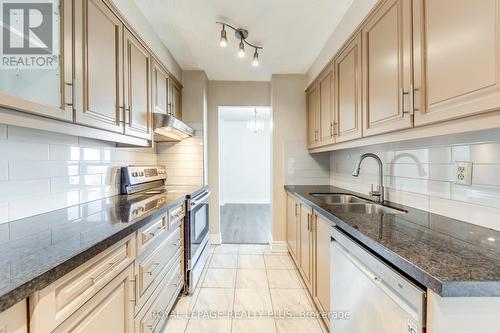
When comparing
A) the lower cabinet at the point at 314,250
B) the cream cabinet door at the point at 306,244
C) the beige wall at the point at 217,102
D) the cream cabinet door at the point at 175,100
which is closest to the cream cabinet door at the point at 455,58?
the lower cabinet at the point at 314,250

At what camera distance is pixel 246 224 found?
453cm

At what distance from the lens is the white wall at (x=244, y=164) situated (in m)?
6.79

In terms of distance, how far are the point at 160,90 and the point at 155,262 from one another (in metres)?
1.66

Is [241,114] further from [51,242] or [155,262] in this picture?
[51,242]

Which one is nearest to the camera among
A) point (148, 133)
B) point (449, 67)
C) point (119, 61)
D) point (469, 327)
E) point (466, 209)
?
point (469, 327)

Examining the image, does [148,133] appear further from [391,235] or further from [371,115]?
[391,235]

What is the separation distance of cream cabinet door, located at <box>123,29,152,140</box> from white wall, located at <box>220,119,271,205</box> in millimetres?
4727

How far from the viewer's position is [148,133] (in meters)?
2.04

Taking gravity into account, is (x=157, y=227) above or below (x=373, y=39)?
below

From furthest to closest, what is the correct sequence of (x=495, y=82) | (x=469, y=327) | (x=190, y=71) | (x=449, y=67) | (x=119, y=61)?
1. (x=190, y=71)
2. (x=119, y=61)
3. (x=449, y=67)
4. (x=495, y=82)
5. (x=469, y=327)

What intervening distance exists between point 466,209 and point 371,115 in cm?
71

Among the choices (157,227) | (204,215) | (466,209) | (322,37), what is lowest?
(204,215)

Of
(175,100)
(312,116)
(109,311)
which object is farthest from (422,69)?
(175,100)

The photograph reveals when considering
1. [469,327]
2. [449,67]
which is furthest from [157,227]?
[449,67]
